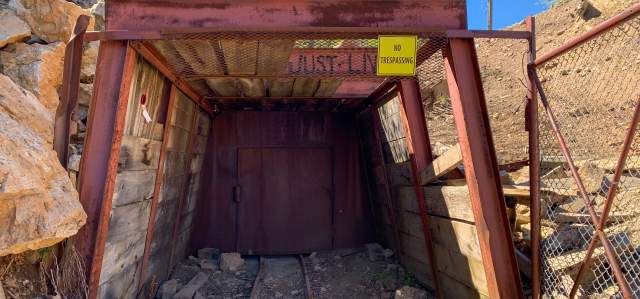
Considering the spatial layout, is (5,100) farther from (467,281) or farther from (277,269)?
(277,269)

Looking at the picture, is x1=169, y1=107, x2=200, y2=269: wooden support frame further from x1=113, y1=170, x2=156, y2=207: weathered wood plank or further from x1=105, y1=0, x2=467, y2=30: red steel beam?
x1=105, y1=0, x2=467, y2=30: red steel beam

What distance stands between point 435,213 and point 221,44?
285cm

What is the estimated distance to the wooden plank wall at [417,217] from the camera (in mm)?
4465

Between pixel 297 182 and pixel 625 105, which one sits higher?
pixel 625 105

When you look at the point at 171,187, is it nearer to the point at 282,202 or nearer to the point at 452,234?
the point at 282,202

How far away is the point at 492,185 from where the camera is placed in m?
4.03

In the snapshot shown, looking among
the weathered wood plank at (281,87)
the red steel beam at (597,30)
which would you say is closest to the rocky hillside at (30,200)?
the weathered wood plank at (281,87)

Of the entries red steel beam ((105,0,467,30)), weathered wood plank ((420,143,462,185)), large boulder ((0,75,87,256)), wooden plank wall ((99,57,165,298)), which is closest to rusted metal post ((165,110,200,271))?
wooden plank wall ((99,57,165,298))

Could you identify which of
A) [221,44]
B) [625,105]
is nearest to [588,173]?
[221,44]

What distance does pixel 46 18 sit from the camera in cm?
566

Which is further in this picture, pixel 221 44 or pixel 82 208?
pixel 221 44

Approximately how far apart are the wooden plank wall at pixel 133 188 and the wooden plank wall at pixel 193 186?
1876 millimetres

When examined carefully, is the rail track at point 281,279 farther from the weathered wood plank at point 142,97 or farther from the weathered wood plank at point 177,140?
the weathered wood plank at point 142,97

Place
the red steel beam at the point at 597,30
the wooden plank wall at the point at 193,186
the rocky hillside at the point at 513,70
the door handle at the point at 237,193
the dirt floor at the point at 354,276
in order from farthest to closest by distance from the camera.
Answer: the rocky hillside at the point at 513,70, the door handle at the point at 237,193, the wooden plank wall at the point at 193,186, the dirt floor at the point at 354,276, the red steel beam at the point at 597,30
